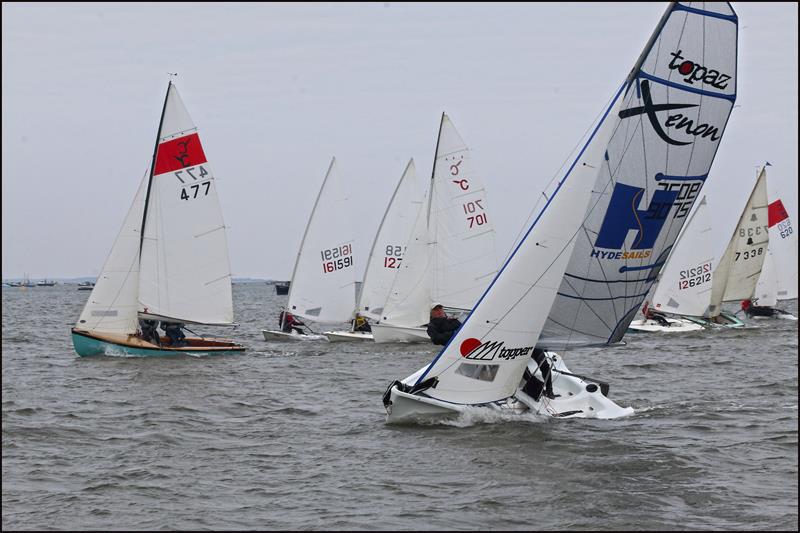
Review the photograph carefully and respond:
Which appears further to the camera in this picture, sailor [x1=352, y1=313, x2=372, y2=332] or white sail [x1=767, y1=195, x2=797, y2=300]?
white sail [x1=767, y1=195, x2=797, y2=300]

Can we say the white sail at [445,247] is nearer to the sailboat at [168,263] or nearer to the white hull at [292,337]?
the white hull at [292,337]

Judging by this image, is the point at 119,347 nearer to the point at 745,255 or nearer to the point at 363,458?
the point at 363,458

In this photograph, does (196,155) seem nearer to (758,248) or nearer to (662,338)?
(662,338)

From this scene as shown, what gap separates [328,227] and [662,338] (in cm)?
1171

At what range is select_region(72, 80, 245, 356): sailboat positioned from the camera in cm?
2342

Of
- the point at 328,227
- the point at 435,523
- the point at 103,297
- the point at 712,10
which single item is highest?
the point at 712,10

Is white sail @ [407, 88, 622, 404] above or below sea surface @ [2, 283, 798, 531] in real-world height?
above

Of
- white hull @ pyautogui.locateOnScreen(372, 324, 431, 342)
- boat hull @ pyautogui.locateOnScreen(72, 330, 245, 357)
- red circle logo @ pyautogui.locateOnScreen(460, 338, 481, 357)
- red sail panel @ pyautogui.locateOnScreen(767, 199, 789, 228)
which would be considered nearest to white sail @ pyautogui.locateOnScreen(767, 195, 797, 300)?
red sail panel @ pyautogui.locateOnScreen(767, 199, 789, 228)

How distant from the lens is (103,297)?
23312 mm

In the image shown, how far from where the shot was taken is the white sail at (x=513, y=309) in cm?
1362

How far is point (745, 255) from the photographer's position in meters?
39.3

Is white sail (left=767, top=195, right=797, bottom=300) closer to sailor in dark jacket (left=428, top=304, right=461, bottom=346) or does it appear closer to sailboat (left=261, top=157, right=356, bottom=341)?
sailboat (left=261, top=157, right=356, bottom=341)

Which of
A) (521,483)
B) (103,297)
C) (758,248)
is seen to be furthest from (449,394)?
(758,248)

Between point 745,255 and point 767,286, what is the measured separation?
7.02 metres
